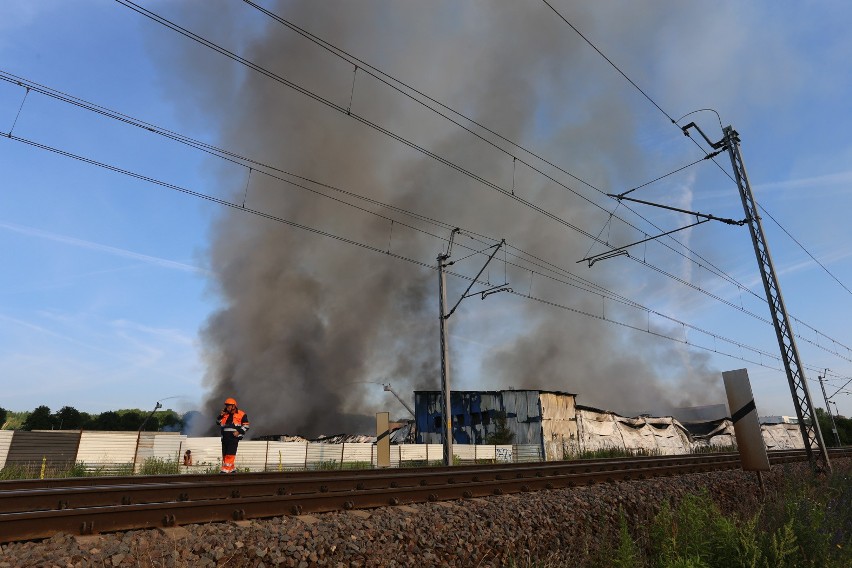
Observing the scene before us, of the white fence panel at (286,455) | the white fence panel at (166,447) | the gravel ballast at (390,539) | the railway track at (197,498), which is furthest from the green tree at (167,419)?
the gravel ballast at (390,539)

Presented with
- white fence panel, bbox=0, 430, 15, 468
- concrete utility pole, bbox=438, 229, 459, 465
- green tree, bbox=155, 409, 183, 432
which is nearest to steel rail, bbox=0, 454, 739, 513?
A: concrete utility pole, bbox=438, 229, 459, 465

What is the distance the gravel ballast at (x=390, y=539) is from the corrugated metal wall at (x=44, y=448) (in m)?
20.0

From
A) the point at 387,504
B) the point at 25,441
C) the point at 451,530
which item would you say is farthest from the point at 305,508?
the point at 25,441

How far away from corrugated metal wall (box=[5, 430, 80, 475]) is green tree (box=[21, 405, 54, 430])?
69.1m

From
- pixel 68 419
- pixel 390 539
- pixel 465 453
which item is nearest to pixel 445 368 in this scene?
pixel 465 453

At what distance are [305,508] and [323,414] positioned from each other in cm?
5738

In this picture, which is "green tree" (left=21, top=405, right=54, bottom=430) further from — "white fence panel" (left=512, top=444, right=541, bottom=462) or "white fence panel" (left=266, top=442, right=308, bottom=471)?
"white fence panel" (left=512, top=444, right=541, bottom=462)

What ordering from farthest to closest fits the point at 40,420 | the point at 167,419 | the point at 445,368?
the point at 167,419 → the point at 40,420 → the point at 445,368

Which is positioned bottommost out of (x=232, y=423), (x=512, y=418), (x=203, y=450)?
(x=203, y=450)

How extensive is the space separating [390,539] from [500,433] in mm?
33495

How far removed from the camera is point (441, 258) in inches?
872

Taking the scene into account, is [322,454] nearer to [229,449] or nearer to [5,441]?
[5,441]

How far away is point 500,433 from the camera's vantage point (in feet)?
123

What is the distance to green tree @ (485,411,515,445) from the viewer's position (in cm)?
3700
